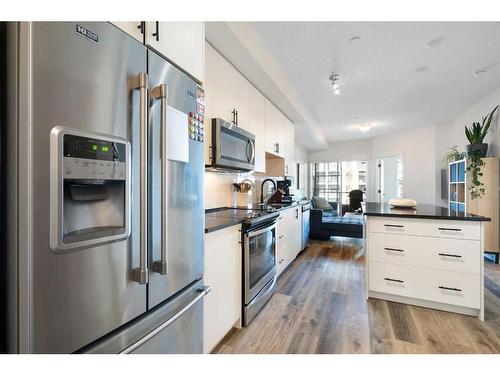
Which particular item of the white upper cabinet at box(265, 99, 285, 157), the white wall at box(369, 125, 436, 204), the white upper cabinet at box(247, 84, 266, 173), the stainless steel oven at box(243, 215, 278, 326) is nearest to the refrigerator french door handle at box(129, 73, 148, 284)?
the stainless steel oven at box(243, 215, 278, 326)

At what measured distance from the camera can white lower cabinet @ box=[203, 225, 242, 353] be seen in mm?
1464

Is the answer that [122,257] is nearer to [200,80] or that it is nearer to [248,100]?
[200,80]

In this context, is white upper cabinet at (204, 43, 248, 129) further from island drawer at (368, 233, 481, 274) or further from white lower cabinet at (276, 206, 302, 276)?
island drawer at (368, 233, 481, 274)

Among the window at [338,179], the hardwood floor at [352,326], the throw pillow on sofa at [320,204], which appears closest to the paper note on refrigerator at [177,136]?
the hardwood floor at [352,326]

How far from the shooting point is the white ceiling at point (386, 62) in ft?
7.13

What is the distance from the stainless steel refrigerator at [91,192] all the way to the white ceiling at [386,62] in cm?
179

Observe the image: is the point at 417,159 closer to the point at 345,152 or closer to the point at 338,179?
the point at 345,152

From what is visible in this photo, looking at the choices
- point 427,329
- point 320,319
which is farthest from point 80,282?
point 427,329

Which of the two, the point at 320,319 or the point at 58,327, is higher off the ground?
the point at 58,327

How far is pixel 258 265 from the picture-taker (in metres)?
2.06

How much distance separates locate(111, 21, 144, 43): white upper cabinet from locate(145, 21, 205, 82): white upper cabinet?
2cm

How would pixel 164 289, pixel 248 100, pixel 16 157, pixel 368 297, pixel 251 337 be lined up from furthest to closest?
pixel 248 100, pixel 368 297, pixel 251 337, pixel 164 289, pixel 16 157

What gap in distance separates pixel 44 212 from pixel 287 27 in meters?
2.30

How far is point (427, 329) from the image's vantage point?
6.12ft
